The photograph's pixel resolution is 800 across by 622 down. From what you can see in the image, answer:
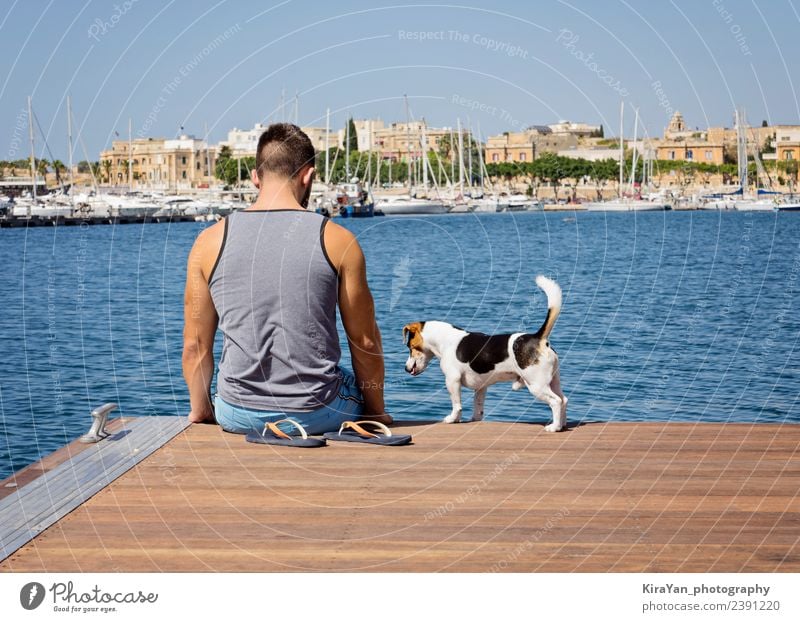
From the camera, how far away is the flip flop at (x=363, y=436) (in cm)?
659

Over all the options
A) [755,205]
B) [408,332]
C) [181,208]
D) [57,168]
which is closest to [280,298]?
[408,332]

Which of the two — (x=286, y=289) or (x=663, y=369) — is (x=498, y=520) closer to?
(x=286, y=289)

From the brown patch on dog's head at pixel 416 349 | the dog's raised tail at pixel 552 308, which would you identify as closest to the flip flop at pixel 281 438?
the brown patch on dog's head at pixel 416 349

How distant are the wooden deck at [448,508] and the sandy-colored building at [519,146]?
6054 inches

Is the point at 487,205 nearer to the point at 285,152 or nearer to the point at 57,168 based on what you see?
the point at 57,168

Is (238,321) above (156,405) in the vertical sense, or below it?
above

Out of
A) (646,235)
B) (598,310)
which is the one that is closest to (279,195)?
(598,310)

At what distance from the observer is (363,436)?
6.63 m

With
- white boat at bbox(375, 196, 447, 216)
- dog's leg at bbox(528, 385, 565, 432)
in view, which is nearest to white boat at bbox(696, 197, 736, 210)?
white boat at bbox(375, 196, 447, 216)

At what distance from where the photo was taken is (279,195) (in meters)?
6.22

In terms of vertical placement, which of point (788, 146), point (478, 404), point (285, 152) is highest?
point (788, 146)

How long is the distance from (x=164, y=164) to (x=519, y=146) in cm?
5537
